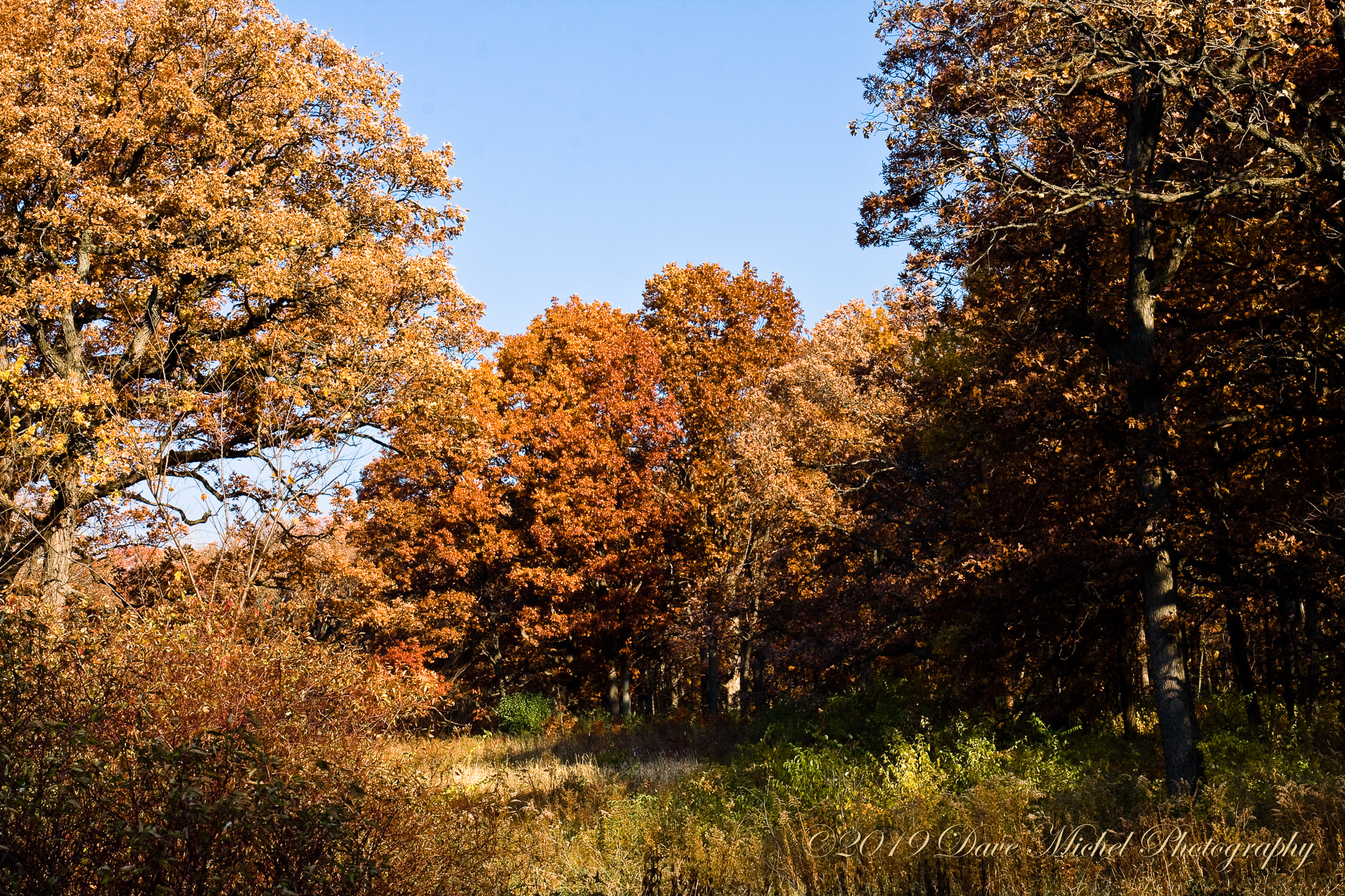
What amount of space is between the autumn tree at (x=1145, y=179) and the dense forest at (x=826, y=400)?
0.07 meters

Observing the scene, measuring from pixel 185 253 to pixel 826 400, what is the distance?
15.9m

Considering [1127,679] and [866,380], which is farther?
[866,380]

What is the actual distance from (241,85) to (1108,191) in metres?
15.8

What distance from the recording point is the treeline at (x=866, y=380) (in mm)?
10977

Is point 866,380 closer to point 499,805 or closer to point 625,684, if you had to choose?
point 625,684

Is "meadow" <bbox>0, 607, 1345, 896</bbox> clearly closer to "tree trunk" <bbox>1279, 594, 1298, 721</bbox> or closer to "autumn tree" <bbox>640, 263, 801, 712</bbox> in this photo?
"tree trunk" <bbox>1279, 594, 1298, 721</bbox>

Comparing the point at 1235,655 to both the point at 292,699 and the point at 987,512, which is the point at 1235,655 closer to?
the point at 987,512

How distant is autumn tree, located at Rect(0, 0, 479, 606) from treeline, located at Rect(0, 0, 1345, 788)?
0.26ft

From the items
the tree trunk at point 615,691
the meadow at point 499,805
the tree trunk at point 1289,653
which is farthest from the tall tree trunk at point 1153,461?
the tree trunk at point 615,691

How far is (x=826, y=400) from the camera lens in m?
25.4

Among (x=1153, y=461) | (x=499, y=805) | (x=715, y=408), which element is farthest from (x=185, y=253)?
(x=715, y=408)

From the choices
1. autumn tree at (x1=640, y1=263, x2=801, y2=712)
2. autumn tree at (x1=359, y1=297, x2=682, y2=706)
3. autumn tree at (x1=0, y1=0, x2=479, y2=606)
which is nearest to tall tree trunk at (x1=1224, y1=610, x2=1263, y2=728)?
autumn tree at (x1=640, y1=263, x2=801, y2=712)

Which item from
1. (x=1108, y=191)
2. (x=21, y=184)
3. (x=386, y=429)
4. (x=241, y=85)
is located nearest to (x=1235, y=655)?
(x=1108, y=191)

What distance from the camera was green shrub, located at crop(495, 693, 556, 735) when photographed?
24.0m
